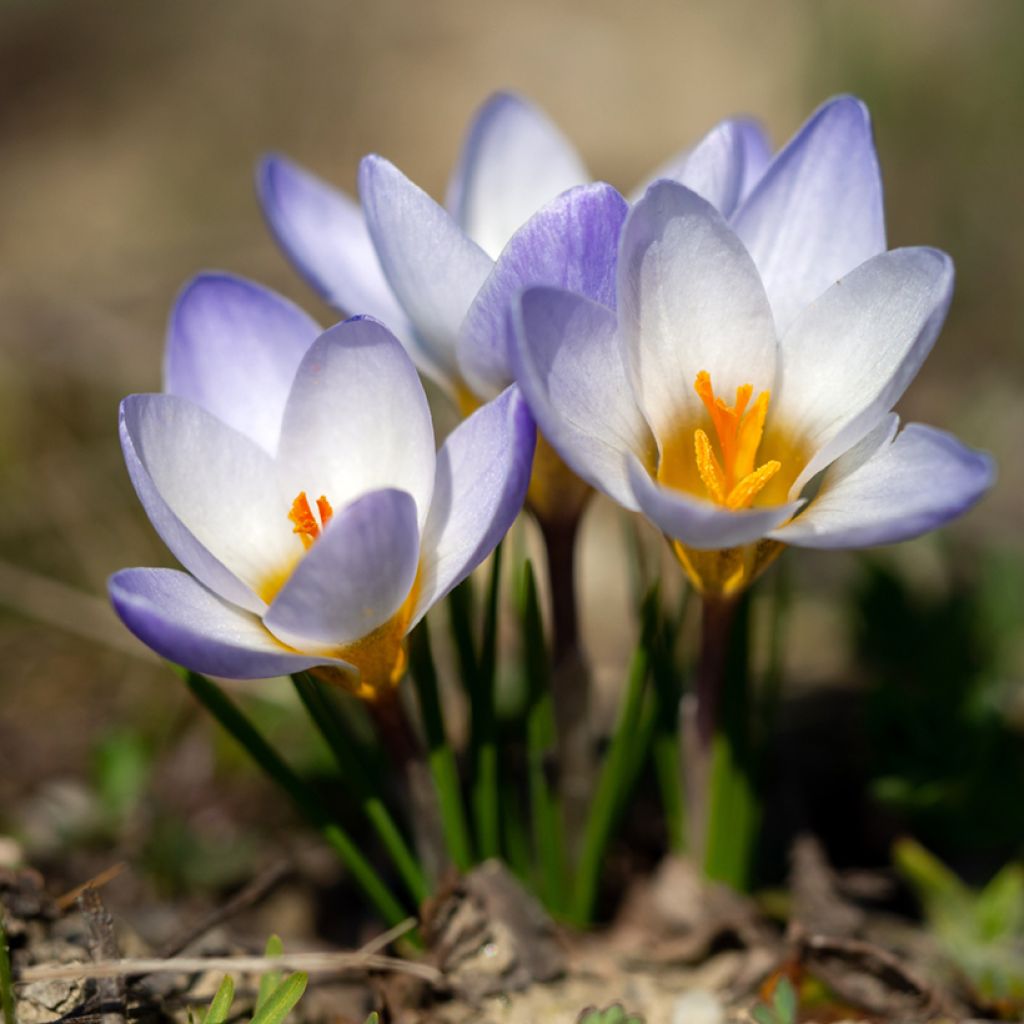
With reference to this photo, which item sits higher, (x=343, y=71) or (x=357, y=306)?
(x=343, y=71)

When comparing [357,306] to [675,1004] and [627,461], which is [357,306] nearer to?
[627,461]

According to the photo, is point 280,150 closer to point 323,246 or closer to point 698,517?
point 323,246

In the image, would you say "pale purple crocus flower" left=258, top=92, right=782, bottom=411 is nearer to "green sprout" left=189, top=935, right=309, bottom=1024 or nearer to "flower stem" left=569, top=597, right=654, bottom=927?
"flower stem" left=569, top=597, right=654, bottom=927

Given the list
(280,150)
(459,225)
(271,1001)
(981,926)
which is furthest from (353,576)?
(280,150)

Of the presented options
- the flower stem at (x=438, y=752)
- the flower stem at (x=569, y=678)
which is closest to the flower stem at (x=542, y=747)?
the flower stem at (x=569, y=678)

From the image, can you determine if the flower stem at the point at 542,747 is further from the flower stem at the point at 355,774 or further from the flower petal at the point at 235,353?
the flower petal at the point at 235,353

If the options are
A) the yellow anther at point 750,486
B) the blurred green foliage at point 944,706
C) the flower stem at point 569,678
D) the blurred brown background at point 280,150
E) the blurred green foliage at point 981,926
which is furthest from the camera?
the blurred brown background at point 280,150

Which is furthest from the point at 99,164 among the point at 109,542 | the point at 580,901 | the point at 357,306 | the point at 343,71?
the point at 580,901

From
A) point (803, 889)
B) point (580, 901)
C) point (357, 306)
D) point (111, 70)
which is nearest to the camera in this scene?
point (357, 306)
